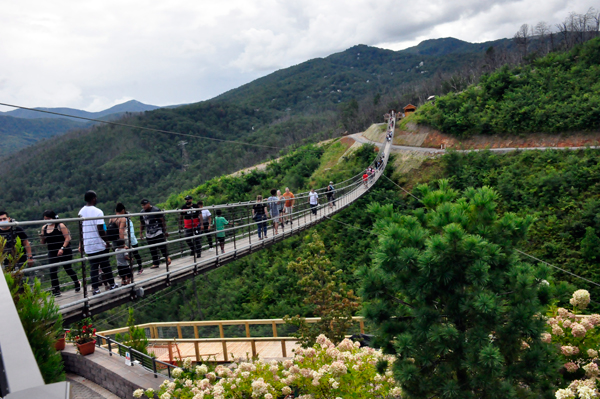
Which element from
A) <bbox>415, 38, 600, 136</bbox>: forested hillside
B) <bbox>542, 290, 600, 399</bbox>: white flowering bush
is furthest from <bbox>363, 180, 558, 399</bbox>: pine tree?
<bbox>415, 38, 600, 136</bbox>: forested hillside

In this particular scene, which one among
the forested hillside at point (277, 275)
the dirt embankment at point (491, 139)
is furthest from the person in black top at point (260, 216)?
the dirt embankment at point (491, 139)

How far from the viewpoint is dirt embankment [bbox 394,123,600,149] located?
15.8 m

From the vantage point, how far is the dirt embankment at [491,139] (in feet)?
51.7

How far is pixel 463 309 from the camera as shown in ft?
10.3

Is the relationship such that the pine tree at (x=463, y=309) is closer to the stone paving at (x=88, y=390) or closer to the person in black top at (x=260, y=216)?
the stone paving at (x=88, y=390)

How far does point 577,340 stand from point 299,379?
2.50 metres

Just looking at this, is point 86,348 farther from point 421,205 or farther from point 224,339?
point 421,205

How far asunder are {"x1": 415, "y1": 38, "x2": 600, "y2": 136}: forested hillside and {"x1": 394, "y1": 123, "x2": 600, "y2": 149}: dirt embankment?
25 centimetres

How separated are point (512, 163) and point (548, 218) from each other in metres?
3.73

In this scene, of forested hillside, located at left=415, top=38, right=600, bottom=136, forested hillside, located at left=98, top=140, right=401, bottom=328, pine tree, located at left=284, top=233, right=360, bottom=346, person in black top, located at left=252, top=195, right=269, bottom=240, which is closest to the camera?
pine tree, located at left=284, top=233, right=360, bottom=346

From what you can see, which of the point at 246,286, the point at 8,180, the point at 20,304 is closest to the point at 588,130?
the point at 246,286

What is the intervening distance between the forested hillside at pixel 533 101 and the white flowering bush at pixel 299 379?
1640 cm

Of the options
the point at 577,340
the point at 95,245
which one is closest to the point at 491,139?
the point at 577,340

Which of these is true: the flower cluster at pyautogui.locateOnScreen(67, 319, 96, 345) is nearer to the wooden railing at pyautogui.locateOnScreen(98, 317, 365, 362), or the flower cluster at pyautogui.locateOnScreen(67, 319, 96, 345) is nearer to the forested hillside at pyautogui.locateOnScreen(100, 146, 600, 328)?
the wooden railing at pyautogui.locateOnScreen(98, 317, 365, 362)
